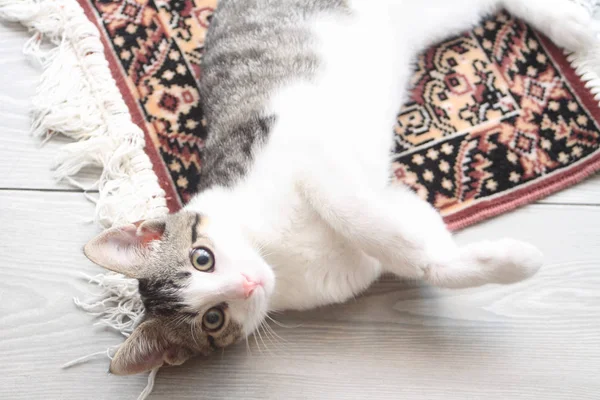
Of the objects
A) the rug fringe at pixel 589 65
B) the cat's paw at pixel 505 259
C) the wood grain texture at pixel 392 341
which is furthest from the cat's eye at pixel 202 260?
the rug fringe at pixel 589 65

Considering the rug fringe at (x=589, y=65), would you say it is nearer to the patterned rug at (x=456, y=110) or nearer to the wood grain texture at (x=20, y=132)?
the patterned rug at (x=456, y=110)

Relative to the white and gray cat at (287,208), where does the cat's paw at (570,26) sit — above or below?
above

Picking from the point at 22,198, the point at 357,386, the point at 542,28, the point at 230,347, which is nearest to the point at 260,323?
the point at 230,347

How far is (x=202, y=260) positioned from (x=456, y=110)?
1062 millimetres

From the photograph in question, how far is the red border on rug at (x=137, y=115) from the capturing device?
1.82m

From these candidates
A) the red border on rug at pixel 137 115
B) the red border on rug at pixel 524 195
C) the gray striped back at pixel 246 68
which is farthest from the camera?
the red border on rug at pixel 137 115

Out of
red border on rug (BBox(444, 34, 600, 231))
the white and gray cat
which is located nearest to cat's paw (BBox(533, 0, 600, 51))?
red border on rug (BBox(444, 34, 600, 231))

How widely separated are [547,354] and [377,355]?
0.52 m

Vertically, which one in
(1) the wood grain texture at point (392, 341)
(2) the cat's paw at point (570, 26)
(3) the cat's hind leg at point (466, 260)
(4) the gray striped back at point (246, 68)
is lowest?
(1) the wood grain texture at point (392, 341)

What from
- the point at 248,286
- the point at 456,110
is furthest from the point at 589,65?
the point at 248,286

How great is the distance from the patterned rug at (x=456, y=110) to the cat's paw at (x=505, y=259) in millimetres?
367

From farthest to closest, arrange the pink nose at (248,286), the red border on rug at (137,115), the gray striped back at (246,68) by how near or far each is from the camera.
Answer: the red border on rug at (137,115), the gray striped back at (246,68), the pink nose at (248,286)

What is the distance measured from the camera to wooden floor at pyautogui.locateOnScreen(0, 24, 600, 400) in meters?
1.57

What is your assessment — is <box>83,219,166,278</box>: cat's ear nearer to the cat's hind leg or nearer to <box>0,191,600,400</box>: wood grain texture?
<box>0,191,600,400</box>: wood grain texture
